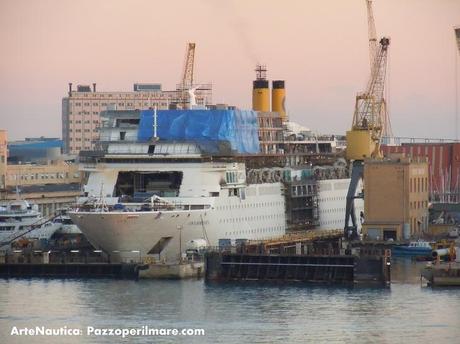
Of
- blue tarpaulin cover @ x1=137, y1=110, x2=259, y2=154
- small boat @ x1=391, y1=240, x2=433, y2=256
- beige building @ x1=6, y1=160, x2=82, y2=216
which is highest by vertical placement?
blue tarpaulin cover @ x1=137, y1=110, x2=259, y2=154

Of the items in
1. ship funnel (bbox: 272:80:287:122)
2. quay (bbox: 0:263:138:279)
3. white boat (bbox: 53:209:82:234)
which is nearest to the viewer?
quay (bbox: 0:263:138:279)

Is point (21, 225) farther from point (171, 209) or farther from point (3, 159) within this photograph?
point (3, 159)

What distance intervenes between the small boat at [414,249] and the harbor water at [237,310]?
32.4 feet

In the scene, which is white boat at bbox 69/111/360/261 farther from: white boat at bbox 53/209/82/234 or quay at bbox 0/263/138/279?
white boat at bbox 53/209/82/234

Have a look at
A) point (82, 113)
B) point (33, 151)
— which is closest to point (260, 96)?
point (33, 151)

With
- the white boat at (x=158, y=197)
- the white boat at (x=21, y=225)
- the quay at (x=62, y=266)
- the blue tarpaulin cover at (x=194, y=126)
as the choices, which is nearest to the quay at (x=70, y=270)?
the quay at (x=62, y=266)

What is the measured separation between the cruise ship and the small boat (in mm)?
4823

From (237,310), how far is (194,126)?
59.9 feet

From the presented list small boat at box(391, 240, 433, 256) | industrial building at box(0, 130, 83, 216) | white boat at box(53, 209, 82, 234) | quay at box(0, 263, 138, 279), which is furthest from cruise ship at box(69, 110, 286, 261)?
industrial building at box(0, 130, 83, 216)

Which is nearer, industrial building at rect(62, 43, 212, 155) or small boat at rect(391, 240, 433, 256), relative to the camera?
small boat at rect(391, 240, 433, 256)

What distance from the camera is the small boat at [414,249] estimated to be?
3191 inches

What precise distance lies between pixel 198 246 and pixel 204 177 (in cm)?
357

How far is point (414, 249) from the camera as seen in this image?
268ft

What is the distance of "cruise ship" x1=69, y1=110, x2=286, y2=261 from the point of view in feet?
242
